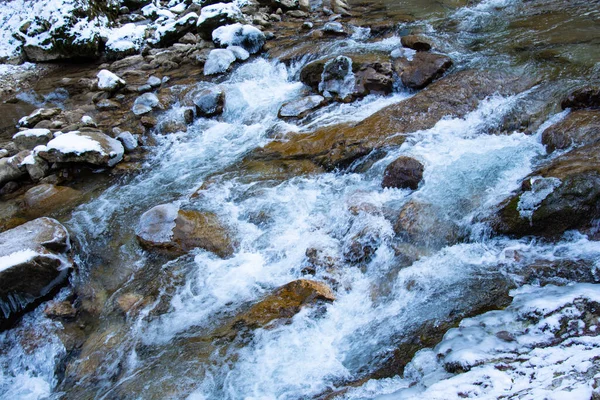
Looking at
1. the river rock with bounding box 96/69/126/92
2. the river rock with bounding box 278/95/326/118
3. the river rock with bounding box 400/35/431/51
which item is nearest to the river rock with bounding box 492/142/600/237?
the river rock with bounding box 278/95/326/118

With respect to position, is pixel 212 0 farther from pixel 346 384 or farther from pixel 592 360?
pixel 592 360

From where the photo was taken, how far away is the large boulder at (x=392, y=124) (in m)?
6.33

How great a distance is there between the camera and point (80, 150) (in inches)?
271

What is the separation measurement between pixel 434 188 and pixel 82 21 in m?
11.9

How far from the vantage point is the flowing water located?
150 inches

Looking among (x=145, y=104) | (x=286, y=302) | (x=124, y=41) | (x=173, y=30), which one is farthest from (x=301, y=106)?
(x=124, y=41)

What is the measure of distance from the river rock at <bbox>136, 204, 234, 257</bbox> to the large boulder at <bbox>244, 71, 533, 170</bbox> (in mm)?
1662

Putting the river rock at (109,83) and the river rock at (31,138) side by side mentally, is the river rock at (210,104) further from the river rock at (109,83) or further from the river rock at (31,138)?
the river rock at (31,138)

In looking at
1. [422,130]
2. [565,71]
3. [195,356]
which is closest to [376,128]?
[422,130]

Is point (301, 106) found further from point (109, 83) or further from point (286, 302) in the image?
point (109, 83)

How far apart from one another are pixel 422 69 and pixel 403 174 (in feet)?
9.81

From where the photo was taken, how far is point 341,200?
556 centimetres

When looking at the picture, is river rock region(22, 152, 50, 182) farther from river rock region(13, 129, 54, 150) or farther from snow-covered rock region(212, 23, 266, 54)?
snow-covered rock region(212, 23, 266, 54)

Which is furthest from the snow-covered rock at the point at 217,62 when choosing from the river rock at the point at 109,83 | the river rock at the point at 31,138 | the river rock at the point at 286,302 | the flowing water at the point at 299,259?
the river rock at the point at 286,302
